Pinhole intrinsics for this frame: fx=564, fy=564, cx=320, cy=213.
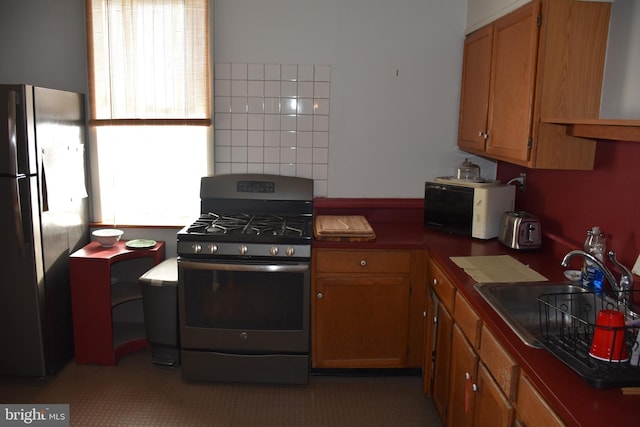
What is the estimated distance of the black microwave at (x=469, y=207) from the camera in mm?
2980

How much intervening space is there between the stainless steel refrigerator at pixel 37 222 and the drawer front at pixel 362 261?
1426mm

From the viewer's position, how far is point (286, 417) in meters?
2.77

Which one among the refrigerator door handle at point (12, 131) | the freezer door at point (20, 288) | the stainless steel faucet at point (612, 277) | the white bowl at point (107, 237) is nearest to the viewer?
the stainless steel faucet at point (612, 277)

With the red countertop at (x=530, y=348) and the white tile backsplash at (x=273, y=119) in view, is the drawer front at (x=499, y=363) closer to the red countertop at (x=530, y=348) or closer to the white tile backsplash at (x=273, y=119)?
the red countertop at (x=530, y=348)

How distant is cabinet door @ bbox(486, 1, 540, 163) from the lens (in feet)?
7.70

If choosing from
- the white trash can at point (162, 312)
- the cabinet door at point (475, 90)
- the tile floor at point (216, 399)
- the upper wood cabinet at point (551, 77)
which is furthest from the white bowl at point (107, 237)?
the upper wood cabinet at point (551, 77)

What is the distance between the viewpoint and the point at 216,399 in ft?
9.59

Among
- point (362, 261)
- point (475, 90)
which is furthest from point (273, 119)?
point (475, 90)

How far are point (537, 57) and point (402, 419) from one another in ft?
5.82

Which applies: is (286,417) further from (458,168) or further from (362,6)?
(362,6)

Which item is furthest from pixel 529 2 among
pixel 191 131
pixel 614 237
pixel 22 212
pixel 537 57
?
pixel 22 212

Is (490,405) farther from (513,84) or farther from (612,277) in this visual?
(513,84)

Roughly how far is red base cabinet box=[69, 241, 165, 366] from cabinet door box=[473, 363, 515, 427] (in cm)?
206

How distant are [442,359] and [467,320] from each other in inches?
19.6
